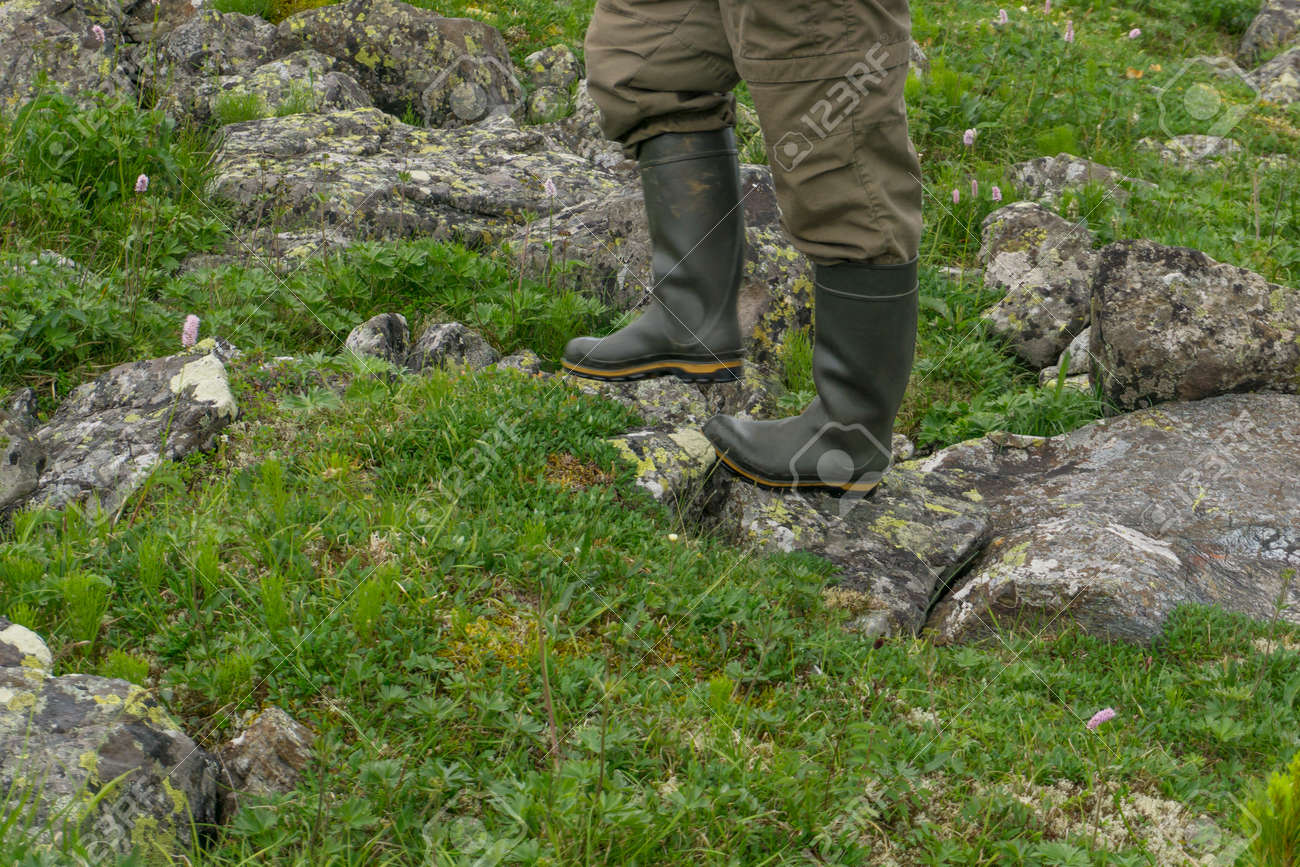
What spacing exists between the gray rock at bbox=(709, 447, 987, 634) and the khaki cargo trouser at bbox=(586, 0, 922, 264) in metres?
0.97

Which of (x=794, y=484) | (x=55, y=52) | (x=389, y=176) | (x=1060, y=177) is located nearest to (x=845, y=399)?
(x=794, y=484)

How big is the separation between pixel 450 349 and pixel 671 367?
3.78 feet

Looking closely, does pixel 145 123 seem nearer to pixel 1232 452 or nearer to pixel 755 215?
pixel 755 215

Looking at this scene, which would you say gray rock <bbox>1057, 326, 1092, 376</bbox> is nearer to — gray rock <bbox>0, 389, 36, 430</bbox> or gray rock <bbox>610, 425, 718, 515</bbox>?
gray rock <bbox>610, 425, 718, 515</bbox>

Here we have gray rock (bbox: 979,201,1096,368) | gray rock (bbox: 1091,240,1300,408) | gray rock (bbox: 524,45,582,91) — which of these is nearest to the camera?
gray rock (bbox: 1091,240,1300,408)

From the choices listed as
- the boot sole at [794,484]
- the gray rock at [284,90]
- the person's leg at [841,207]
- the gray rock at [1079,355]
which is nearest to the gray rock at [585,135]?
the gray rock at [284,90]

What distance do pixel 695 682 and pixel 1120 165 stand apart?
5888 mm

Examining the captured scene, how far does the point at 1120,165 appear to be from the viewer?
23.1ft

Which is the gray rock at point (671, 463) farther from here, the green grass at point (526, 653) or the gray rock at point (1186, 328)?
the gray rock at point (1186, 328)

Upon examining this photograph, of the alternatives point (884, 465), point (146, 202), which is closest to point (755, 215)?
point (884, 465)

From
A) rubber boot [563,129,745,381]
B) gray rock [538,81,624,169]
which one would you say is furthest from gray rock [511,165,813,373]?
gray rock [538,81,624,169]

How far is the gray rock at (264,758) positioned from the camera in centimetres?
224

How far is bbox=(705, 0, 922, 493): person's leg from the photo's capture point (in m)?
2.83

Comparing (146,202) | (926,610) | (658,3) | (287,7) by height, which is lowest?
(926,610)
